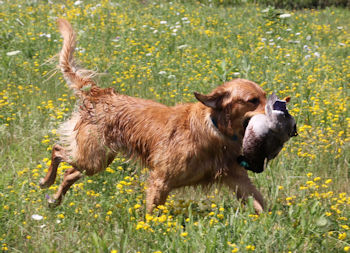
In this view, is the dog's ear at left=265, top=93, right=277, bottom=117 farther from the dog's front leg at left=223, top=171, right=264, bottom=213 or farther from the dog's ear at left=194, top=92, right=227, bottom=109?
the dog's front leg at left=223, top=171, right=264, bottom=213

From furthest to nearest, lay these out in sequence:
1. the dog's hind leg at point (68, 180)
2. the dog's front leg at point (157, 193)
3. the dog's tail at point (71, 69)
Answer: the dog's tail at point (71, 69) → the dog's hind leg at point (68, 180) → the dog's front leg at point (157, 193)

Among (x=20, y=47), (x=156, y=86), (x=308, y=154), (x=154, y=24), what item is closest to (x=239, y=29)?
(x=154, y=24)

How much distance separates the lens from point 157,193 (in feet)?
12.8

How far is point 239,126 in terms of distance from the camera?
3787 millimetres

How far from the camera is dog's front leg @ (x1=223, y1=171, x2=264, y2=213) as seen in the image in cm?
379

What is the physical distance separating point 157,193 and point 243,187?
669mm

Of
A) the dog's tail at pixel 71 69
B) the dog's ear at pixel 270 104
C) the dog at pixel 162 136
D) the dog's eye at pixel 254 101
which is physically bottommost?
the dog at pixel 162 136

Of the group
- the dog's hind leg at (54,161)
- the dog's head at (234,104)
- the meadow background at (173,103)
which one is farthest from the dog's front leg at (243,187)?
the dog's hind leg at (54,161)

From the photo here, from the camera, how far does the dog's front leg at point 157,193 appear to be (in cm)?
389

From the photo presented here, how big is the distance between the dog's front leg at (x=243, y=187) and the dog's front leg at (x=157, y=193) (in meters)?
0.48

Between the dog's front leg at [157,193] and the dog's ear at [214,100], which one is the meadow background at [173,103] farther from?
the dog's ear at [214,100]

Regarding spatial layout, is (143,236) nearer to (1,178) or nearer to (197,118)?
(197,118)

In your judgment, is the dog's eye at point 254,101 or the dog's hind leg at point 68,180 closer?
the dog's eye at point 254,101

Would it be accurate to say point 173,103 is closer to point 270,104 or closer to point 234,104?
point 234,104
